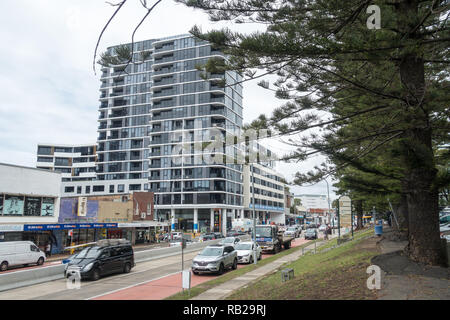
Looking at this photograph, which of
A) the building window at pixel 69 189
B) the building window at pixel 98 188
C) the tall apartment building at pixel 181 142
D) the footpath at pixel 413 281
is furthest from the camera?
the building window at pixel 69 189

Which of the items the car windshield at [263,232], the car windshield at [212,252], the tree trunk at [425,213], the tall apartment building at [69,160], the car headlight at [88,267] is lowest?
the car headlight at [88,267]

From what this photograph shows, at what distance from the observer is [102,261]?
16953mm

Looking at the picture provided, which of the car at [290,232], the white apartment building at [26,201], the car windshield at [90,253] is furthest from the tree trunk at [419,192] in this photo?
the car at [290,232]

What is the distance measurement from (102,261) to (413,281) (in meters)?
14.9

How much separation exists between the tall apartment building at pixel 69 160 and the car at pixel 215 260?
8148 centimetres

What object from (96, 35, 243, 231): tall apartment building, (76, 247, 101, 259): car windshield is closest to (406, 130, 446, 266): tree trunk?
(76, 247, 101, 259): car windshield

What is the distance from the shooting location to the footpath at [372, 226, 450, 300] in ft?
19.3

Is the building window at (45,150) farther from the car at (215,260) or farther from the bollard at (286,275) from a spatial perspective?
the bollard at (286,275)

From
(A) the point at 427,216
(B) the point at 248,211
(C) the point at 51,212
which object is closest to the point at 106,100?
(B) the point at 248,211

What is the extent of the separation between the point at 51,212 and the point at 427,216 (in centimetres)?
3279

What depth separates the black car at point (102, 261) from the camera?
1627 cm

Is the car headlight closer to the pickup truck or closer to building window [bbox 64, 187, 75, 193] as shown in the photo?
the pickup truck

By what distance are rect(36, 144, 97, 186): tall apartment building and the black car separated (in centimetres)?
7955
